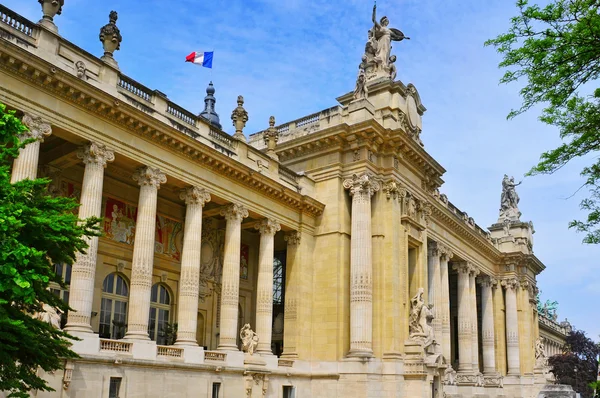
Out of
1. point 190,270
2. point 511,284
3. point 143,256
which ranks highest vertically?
point 511,284

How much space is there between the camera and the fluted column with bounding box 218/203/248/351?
27641 millimetres

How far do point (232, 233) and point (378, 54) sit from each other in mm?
15283

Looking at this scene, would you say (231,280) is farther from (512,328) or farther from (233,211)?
(512,328)

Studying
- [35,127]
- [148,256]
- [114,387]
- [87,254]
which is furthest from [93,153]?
[114,387]

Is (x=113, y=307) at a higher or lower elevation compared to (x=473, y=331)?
lower

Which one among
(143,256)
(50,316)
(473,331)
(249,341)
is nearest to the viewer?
(50,316)

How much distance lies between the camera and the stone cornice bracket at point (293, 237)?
109ft

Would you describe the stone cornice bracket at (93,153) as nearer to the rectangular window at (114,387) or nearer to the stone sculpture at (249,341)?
the rectangular window at (114,387)

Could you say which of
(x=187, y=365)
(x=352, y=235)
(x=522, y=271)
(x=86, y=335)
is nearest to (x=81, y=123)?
(x=86, y=335)

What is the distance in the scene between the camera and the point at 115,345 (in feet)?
73.3

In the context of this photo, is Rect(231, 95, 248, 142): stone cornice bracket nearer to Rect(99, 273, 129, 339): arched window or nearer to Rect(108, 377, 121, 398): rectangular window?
Rect(99, 273, 129, 339): arched window

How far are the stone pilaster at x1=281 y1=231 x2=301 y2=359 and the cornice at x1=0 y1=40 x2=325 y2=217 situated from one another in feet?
7.50

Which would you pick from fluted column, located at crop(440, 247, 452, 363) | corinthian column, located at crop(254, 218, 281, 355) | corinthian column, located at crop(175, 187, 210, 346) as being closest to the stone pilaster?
corinthian column, located at crop(254, 218, 281, 355)

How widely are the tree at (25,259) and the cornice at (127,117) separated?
8325mm
